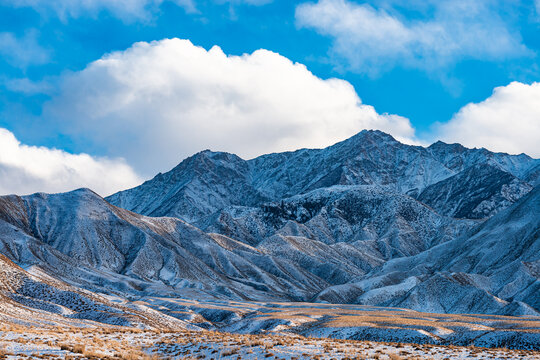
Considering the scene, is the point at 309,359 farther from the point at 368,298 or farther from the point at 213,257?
the point at 213,257

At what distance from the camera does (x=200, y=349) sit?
30.9m

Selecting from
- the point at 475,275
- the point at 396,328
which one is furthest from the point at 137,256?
the point at 396,328

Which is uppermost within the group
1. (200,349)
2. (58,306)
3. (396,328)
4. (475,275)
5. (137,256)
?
(137,256)

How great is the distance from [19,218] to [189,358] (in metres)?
154

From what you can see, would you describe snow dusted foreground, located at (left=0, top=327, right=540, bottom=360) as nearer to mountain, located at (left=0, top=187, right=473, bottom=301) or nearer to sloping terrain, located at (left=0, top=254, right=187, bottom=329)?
sloping terrain, located at (left=0, top=254, right=187, bottom=329)

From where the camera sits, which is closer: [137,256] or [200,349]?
[200,349]

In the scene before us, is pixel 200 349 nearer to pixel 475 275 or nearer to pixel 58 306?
pixel 58 306

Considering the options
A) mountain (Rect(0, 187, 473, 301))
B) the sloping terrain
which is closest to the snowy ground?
the sloping terrain

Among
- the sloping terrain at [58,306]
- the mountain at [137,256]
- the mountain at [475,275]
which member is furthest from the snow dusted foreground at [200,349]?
the mountain at [137,256]

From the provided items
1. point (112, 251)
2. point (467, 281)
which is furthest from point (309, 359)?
point (112, 251)

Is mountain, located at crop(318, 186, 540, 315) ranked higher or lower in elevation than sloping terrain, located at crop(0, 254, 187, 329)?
higher

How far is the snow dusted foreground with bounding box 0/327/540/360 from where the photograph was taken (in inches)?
1080

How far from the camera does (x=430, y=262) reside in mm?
174625

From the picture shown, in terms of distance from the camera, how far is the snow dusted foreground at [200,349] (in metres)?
27.4
